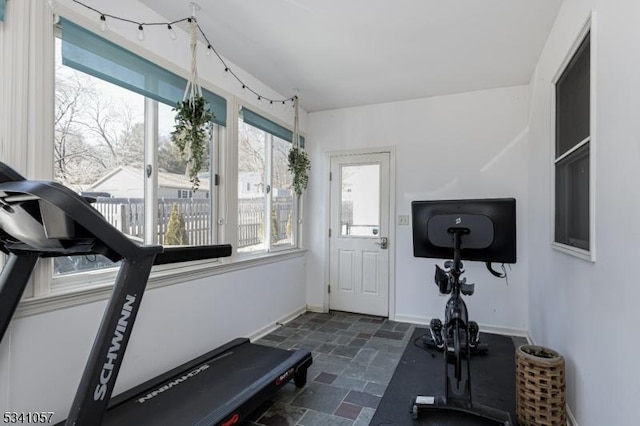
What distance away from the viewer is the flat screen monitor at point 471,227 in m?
2.29

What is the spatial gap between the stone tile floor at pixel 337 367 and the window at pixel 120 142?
1444 millimetres

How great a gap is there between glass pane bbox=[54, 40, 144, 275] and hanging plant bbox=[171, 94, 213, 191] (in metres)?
0.31

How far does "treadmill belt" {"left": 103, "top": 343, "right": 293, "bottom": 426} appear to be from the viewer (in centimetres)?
182

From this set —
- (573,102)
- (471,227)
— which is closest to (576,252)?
(471,227)

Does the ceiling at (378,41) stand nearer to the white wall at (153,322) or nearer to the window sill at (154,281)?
the white wall at (153,322)

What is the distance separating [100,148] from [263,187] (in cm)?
194

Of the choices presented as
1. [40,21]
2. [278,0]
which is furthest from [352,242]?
[40,21]

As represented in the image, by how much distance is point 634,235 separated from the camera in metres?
1.37

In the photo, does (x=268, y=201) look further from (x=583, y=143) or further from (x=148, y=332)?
(x=583, y=143)

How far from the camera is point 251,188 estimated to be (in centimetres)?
376

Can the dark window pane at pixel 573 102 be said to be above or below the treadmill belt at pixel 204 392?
above

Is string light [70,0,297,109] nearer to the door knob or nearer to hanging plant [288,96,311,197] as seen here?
hanging plant [288,96,311,197]

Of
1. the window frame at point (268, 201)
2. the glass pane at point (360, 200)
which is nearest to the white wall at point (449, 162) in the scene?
the glass pane at point (360, 200)

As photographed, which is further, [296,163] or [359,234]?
[359,234]
